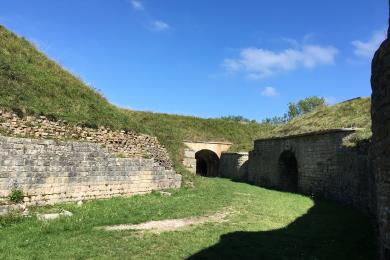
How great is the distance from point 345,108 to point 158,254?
1582 centimetres

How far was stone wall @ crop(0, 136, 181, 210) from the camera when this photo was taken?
10750 mm

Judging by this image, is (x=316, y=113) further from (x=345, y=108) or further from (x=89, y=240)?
(x=89, y=240)

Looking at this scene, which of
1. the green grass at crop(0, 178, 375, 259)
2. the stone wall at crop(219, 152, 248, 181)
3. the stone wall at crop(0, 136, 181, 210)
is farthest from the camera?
the stone wall at crop(219, 152, 248, 181)

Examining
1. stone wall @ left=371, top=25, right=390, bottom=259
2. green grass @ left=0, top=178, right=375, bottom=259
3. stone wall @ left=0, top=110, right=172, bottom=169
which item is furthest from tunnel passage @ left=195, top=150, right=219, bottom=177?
stone wall @ left=371, top=25, right=390, bottom=259

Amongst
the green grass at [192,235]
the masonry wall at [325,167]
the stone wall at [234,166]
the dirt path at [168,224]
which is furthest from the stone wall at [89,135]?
the stone wall at [234,166]

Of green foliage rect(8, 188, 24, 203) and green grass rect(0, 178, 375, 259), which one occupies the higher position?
green foliage rect(8, 188, 24, 203)

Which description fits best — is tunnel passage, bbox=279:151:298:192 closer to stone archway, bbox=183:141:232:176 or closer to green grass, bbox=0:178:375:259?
stone archway, bbox=183:141:232:176

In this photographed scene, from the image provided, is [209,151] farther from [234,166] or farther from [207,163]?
[234,166]

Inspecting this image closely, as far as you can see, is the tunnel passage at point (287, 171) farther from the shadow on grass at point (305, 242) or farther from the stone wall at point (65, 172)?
the shadow on grass at point (305, 242)

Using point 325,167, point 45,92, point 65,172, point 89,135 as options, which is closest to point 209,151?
point 325,167

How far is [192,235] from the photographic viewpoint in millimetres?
8641

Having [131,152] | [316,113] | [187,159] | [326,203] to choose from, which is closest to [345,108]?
[316,113]

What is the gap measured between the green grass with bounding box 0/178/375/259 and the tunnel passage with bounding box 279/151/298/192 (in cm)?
922

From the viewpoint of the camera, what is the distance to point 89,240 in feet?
26.0
